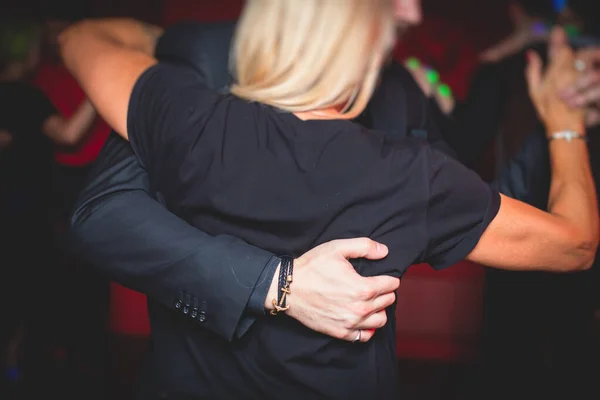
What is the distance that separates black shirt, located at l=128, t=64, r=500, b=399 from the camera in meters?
0.84

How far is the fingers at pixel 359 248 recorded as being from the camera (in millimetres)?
843

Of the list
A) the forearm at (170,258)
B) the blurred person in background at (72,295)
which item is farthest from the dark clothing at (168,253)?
the blurred person in background at (72,295)

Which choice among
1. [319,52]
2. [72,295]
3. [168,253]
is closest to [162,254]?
[168,253]

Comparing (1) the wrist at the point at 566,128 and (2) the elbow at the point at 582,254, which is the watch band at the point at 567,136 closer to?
(1) the wrist at the point at 566,128

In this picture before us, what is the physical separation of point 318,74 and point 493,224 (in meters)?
0.39

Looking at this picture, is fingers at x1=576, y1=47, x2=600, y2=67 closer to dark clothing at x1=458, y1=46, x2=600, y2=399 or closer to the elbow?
dark clothing at x1=458, y1=46, x2=600, y2=399

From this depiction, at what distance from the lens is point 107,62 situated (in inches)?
40.9

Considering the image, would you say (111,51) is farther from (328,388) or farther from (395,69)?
(328,388)

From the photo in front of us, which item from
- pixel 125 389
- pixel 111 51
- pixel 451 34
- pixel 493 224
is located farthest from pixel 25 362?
pixel 451 34

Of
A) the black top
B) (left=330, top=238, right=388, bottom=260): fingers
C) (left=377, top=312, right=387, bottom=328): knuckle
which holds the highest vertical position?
(left=330, top=238, right=388, bottom=260): fingers

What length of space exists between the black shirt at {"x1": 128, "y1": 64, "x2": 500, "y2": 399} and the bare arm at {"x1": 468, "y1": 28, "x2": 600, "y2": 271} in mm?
35

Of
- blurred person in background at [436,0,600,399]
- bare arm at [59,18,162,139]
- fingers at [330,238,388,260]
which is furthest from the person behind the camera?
blurred person in background at [436,0,600,399]

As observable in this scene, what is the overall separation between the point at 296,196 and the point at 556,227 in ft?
1.45

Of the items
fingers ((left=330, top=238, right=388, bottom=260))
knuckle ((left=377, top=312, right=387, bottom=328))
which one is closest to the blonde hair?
fingers ((left=330, top=238, right=388, bottom=260))
